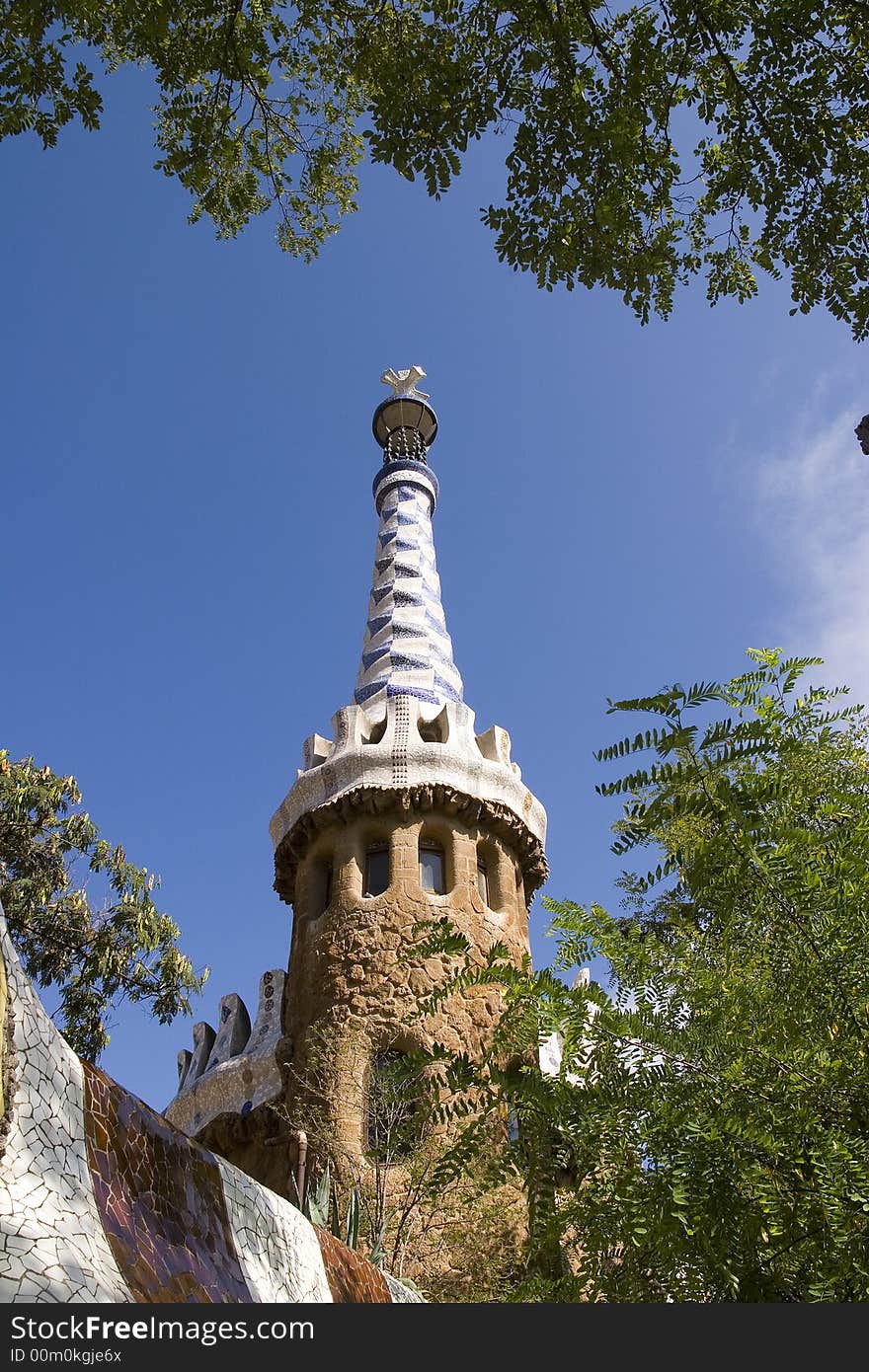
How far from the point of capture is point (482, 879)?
35.0 ft

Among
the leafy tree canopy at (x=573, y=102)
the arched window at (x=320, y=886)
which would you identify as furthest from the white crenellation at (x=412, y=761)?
the leafy tree canopy at (x=573, y=102)

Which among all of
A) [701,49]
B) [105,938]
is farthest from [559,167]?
[105,938]

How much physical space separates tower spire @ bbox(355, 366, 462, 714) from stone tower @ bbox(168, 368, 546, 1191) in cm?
Answer: 6

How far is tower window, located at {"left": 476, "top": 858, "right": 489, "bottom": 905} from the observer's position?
410 inches

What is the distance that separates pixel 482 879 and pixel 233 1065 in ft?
9.57

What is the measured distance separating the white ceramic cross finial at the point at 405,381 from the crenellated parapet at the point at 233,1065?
9083 mm

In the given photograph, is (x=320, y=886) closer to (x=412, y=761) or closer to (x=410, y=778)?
(x=410, y=778)

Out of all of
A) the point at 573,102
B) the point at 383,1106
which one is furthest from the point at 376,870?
the point at 573,102

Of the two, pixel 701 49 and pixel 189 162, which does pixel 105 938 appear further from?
pixel 701 49

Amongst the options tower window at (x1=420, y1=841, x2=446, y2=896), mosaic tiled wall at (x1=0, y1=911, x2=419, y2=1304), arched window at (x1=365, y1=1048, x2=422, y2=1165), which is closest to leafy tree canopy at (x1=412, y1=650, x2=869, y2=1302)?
mosaic tiled wall at (x1=0, y1=911, x2=419, y2=1304)

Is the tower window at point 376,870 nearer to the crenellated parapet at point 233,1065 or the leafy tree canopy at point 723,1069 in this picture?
the crenellated parapet at point 233,1065

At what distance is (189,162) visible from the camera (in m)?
4.39

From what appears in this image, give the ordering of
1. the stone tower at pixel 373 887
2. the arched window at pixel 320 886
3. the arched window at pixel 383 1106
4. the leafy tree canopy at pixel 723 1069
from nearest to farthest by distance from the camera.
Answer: the leafy tree canopy at pixel 723 1069, the arched window at pixel 383 1106, the stone tower at pixel 373 887, the arched window at pixel 320 886

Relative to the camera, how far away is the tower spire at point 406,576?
479 inches
